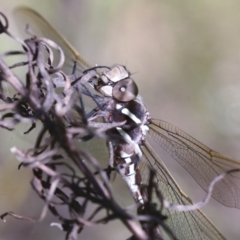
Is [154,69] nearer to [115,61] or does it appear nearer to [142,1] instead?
[115,61]

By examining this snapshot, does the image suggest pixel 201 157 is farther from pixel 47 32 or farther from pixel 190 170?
pixel 47 32

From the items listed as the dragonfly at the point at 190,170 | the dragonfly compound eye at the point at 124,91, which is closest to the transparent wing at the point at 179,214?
the dragonfly at the point at 190,170

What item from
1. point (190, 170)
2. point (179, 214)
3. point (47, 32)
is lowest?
point (179, 214)

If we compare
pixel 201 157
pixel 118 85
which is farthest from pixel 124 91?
pixel 201 157

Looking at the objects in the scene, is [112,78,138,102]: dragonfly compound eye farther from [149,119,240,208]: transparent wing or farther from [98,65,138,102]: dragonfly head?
[149,119,240,208]: transparent wing

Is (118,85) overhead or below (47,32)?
below

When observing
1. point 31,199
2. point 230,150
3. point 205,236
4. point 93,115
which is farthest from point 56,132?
point 230,150
